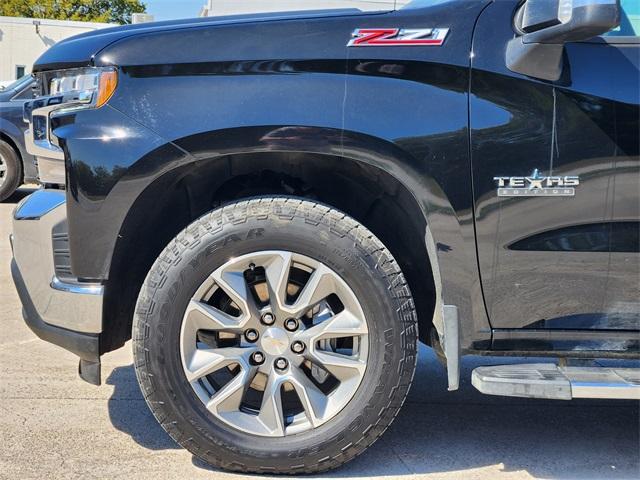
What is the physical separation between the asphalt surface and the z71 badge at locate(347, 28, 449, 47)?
159cm

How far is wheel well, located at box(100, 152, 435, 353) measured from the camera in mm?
2863

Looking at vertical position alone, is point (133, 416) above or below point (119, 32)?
below

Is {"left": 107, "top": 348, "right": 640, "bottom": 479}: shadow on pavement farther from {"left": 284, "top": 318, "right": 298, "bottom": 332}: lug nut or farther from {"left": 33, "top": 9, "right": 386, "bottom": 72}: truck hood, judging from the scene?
{"left": 33, "top": 9, "right": 386, "bottom": 72}: truck hood

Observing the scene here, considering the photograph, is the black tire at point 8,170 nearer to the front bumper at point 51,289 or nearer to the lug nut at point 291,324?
the front bumper at point 51,289

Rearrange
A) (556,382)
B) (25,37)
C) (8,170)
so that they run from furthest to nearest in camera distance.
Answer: (25,37), (8,170), (556,382)

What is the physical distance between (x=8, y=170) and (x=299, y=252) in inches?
344

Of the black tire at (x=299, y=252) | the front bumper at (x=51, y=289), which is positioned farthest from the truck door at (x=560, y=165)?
the front bumper at (x=51, y=289)

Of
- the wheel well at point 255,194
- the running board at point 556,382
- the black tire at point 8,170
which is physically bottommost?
the black tire at point 8,170

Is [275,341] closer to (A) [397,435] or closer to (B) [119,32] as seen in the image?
(A) [397,435]

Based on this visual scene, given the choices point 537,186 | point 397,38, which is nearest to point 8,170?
point 397,38

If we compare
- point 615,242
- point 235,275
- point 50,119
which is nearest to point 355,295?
point 235,275

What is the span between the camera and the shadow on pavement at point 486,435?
3.02 meters

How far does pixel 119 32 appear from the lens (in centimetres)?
288

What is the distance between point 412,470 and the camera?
9.69 feet
